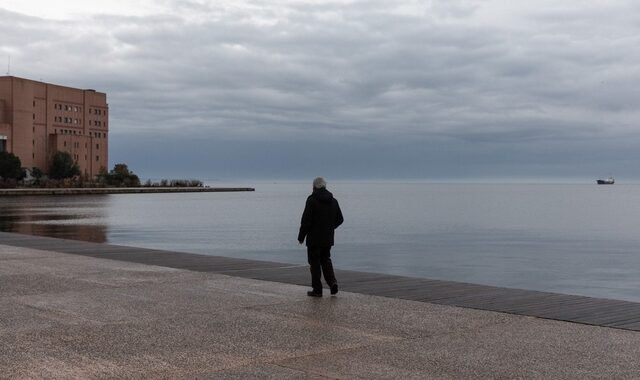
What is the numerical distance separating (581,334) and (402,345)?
2.56m

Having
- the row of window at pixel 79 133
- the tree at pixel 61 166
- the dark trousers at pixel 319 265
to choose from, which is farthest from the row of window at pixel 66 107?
the dark trousers at pixel 319 265

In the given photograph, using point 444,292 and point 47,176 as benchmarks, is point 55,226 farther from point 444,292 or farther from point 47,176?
point 47,176

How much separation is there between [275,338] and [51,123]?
177400 mm

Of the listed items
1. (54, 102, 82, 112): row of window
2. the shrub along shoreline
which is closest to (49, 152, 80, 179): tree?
the shrub along shoreline

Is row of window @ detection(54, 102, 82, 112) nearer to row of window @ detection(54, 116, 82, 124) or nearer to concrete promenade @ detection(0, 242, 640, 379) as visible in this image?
row of window @ detection(54, 116, 82, 124)

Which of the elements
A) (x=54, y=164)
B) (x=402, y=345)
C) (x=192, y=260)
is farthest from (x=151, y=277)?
(x=54, y=164)

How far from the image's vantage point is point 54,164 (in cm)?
16838

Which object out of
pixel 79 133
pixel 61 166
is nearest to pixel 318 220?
pixel 61 166

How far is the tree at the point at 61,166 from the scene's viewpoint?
168 m

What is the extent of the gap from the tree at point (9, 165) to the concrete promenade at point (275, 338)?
152 metres

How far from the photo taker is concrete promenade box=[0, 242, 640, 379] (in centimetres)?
783

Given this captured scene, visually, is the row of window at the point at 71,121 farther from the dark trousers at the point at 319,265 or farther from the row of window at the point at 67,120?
the dark trousers at the point at 319,265

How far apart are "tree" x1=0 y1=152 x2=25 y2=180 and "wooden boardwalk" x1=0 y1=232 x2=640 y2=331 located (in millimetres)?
145104

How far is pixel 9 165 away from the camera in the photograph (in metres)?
154
